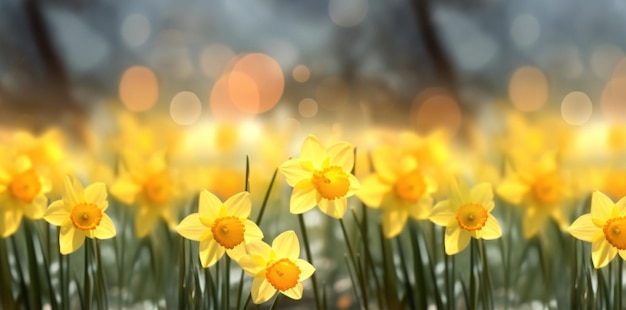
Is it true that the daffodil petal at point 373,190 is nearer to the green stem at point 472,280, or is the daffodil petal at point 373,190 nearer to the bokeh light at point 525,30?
the green stem at point 472,280

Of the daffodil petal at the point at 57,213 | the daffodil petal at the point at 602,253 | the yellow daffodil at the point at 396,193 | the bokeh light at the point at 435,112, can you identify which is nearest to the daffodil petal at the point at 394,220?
the yellow daffodil at the point at 396,193

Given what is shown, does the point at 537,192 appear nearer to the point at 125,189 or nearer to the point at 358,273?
the point at 358,273

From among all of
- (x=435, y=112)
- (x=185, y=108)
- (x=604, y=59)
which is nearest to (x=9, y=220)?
(x=185, y=108)

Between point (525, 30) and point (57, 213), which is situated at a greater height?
point (525, 30)

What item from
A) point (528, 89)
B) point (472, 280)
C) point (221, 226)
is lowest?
point (472, 280)

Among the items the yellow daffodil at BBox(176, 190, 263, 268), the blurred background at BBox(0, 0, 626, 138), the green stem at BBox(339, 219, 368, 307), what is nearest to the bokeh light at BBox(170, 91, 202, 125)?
the blurred background at BBox(0, 0, 626, 138)

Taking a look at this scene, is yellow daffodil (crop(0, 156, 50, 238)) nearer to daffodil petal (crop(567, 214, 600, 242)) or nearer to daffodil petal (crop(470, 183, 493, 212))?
daffodil petal (crop(470, 183, 493, 212))
